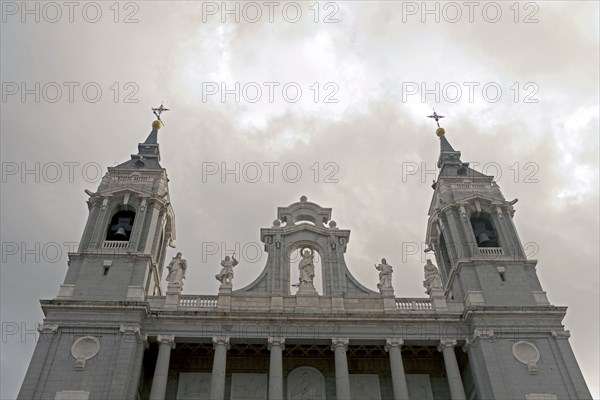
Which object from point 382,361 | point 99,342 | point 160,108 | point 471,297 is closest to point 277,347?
point 382,361

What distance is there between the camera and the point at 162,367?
2881 cm

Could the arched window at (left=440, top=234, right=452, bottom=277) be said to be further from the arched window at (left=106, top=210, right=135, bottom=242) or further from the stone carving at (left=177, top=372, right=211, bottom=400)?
the arched window at (left=106, top=210, right=135, bottom=242)

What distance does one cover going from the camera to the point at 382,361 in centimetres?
3262

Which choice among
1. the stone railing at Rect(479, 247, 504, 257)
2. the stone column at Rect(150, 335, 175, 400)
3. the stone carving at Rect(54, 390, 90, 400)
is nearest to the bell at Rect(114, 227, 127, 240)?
the stone column at Rect(150, 335, 175, 400)

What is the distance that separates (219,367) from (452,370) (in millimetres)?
10890

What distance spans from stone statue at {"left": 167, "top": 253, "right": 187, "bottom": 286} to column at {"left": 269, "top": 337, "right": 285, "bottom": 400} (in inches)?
246

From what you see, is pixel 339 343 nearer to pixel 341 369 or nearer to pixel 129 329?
pixel 341 369

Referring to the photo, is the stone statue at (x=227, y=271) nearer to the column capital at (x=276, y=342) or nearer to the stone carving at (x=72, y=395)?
the column capital at (x=276, y=342)

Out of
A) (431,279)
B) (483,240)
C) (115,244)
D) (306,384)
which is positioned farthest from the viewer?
(483,240)

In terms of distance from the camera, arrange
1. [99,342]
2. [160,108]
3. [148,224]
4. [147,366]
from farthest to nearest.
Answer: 1. [160,108]
2. [148,224]
3. [147,366]
4. [99,342]

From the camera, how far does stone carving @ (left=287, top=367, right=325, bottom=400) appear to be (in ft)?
102

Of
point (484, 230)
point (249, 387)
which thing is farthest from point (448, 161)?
point (249, 387)

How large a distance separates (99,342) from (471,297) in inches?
727

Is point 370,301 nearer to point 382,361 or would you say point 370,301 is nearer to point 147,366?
point 382,361
